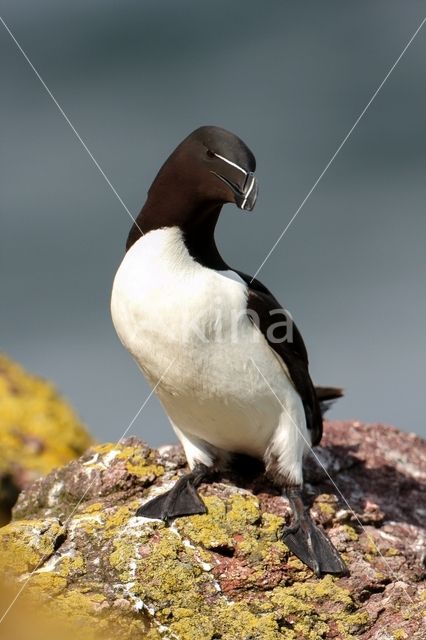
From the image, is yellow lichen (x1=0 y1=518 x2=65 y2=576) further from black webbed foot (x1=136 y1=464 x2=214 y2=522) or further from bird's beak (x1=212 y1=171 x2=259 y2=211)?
bird's beak (x1=212 y1=171 x2=259 y2=211)

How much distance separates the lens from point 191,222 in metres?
7.91

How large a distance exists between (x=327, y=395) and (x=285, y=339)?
1572 mm

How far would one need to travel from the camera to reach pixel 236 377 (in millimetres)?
7965

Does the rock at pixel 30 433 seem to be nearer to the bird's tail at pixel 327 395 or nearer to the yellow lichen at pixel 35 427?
the yellow lichen at pixel 35 427

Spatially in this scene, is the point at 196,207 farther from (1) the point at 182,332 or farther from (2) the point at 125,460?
(2) the point at 125,460

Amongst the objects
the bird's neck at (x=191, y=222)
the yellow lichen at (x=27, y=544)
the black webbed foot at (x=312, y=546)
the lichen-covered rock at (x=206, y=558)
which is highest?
the bird's neck at (x=191, y=222)

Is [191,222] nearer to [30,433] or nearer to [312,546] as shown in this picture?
[312,546]

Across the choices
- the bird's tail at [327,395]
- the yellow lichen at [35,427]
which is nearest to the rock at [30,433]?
the yellow lichen at [35,427]

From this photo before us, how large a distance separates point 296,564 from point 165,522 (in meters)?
0.86

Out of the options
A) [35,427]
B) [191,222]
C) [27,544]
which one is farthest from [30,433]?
[191,222]

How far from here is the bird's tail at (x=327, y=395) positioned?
9.77m

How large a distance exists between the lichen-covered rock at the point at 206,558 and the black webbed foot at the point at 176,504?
0.06m

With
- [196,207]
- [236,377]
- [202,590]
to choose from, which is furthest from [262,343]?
[202,590]

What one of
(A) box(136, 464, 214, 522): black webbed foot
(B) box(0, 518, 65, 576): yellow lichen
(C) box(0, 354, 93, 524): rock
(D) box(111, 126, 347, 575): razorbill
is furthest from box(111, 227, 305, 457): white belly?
(C) box(0, 354, 93, 524): rock
